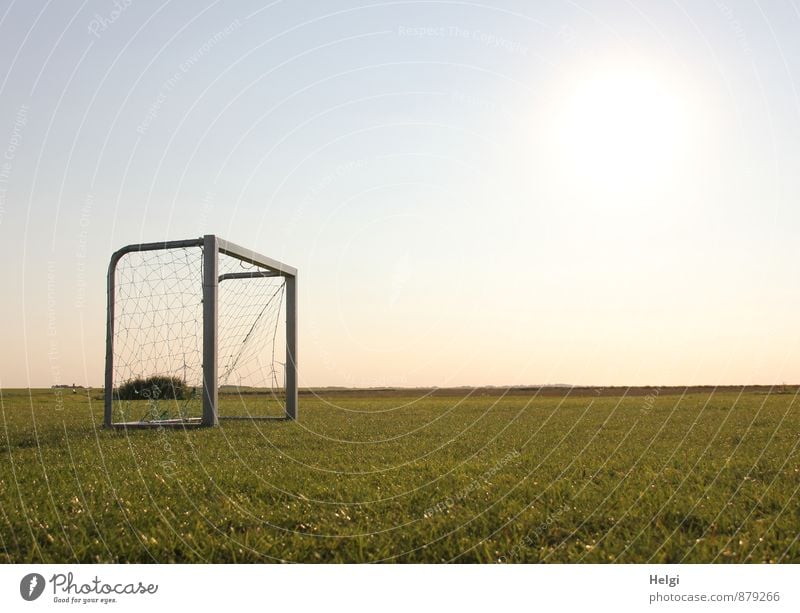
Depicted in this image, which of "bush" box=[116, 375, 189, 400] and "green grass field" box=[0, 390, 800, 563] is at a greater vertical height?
"bush" box=[116, 375, 189, 400]

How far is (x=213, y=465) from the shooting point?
994 centimetres

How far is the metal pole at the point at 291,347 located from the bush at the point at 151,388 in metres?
2.93

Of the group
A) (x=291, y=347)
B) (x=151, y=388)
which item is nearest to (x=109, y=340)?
(x=151, y=388)

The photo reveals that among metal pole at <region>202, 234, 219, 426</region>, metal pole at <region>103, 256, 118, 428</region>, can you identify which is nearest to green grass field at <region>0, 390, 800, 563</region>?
metal pole at <region>202, 234, 219, 426</region>

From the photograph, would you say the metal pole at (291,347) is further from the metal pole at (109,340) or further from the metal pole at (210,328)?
the metal pole at (109,340)

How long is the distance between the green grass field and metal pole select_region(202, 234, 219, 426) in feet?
11.6

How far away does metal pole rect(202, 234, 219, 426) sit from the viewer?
16812mm

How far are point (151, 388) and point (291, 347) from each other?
420 centimetres

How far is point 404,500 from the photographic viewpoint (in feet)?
23.8

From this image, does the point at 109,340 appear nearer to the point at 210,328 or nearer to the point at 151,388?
the point at 210,328

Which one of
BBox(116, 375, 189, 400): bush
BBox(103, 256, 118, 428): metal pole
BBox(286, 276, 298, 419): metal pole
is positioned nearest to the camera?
BBox(103, 256, 118, 428): metal pole

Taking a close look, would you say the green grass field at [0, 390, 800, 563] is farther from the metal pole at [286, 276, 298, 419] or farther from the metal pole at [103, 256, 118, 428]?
the metal pole at [286, 276, 298, 419]
